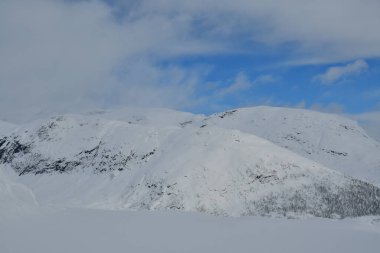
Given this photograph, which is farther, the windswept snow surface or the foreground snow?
the windswept snow surface

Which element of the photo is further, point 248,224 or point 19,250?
point 248,224

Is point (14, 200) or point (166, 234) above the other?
point (14, 200)

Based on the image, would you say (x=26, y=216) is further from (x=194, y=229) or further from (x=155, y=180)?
(x=155, y=180)

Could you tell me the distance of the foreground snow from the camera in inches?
1014

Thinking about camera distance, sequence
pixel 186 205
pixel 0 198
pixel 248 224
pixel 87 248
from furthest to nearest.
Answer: pixel 186 205 → pixel 248 224 → pixel 0 198 → pixel 87 248

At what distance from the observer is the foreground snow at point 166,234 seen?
84.5ft

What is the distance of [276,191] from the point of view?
193m

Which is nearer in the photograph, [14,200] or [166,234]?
[14,200]

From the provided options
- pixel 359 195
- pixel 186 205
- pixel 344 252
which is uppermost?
pixel 359 195

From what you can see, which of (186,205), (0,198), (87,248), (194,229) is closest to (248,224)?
(194,229)

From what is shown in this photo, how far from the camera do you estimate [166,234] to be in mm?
30641

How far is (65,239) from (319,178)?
183262 mm

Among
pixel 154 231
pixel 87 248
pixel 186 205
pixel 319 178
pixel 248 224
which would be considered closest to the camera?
pixel 87 248

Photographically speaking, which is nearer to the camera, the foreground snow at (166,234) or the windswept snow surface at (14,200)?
the foreground snow at (166,234)
